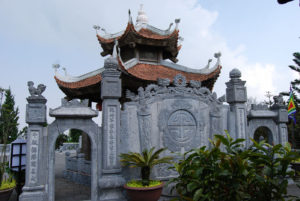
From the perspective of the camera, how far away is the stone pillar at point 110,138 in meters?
5.00

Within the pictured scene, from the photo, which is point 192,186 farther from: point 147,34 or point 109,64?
point 147,34

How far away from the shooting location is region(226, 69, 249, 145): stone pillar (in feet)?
20.4

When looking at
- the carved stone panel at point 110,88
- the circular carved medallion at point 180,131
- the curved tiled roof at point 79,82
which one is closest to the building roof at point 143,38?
the curved tiled roof at point 79,82

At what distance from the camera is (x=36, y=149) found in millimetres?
4707

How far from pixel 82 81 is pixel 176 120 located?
494cm

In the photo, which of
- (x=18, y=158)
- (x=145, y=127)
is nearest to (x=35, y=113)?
(x=18, y=158)

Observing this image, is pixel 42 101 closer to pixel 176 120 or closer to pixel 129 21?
pixel 176 120

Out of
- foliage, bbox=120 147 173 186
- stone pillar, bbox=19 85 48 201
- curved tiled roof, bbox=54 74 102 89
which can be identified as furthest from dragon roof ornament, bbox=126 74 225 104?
curved tiled roof, bbox=54 74 102 89

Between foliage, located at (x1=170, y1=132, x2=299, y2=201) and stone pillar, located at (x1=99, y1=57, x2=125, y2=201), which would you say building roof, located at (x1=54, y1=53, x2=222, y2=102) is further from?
foliage, located at (x1=170, y1=132, x2=299, y2=201)

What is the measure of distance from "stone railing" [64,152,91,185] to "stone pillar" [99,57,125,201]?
2.59 m

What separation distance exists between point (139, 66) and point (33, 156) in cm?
587

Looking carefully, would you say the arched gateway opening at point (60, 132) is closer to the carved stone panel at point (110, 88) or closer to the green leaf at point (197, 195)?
the carved stone panel at point (110, 88)

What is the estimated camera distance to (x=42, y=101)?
4801mm

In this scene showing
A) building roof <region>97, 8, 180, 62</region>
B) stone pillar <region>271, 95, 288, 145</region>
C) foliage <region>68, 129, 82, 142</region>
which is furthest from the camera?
foliage <region>68, 129, 82, 142</region>
